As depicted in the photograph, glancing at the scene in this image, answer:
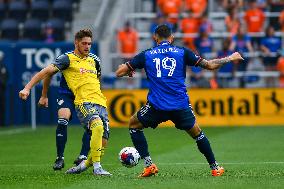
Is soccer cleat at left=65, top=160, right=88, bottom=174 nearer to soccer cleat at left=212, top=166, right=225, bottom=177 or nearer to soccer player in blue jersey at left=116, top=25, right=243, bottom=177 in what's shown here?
soccer player in blue jersey at left=116, top=25, right=243, bottom=177

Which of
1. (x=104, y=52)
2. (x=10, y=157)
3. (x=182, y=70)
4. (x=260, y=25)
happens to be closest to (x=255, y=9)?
(x=260, y=25)

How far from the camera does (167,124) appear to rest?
985 inches

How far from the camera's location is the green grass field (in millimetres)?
12008

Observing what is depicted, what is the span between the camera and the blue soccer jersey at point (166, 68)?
1276cm

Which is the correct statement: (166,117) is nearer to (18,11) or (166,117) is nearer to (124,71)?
(124,71)

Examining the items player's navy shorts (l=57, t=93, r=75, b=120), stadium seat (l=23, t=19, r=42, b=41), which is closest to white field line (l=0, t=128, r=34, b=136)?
stadium seat (l=23, t=19, r=42, b=41)

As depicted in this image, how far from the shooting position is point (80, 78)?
1346 centimetres

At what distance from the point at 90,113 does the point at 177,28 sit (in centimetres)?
1603

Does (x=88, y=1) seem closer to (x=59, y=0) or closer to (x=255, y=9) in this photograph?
(x=59, y=0)

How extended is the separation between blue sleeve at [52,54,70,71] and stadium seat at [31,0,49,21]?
18.0 metres

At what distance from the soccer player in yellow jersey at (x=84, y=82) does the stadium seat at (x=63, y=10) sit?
1714cm

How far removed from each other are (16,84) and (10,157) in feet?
29.7

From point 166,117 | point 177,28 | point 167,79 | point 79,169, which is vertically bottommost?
point 79,169

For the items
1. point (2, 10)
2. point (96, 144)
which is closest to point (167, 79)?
point (96, 144)
